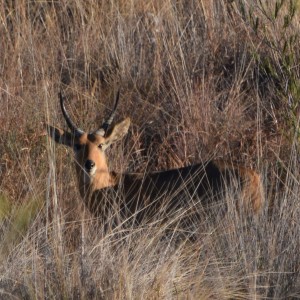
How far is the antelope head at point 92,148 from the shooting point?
7602 millimetres

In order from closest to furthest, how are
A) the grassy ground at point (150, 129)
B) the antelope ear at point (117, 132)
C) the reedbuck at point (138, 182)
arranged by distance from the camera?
the grassy ground at point (150, 129), the reedbuck at point (138, 182), the antelope ear at point (117, 132)

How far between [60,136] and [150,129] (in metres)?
1.14

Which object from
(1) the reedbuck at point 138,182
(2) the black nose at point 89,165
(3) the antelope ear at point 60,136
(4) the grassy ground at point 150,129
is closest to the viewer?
(4) the grassy ground at point 150,129

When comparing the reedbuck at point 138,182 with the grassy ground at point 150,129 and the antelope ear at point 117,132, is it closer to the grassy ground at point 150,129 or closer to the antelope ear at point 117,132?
the antelope ear at point 117,132

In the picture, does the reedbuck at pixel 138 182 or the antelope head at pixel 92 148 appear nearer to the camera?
the reedbuck at pixel 138 182

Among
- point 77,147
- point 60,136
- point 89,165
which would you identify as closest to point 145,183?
point 89,165

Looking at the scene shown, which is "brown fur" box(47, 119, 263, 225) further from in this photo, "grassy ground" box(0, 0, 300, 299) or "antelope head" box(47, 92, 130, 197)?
"grassy ground" box(0, 0, 300, 299)

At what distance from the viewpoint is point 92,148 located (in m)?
7.63

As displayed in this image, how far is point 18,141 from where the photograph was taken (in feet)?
24.9

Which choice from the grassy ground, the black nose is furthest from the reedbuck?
the grassy ground

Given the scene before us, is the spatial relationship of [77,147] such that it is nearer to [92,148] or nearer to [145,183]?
[92,148]

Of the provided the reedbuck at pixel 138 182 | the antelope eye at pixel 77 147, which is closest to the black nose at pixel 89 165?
the reedbuck at pixel 138 182

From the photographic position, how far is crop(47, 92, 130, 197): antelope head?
760 cm

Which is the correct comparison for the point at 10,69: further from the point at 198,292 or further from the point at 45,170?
the point at 198,292
